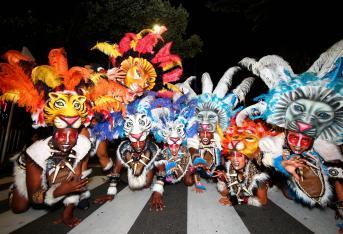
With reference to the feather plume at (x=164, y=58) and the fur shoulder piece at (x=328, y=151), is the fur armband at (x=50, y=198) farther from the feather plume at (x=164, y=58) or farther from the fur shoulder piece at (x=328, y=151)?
the fur shoulder piece at (x=328, y=151)

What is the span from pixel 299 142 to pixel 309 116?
Result: 0.34 metres

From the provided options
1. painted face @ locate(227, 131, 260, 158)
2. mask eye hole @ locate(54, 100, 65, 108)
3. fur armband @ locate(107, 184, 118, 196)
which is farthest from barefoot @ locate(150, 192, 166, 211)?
mask eye hole @ locate(54, 100, 65, 108)

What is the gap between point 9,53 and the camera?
9.11 feet

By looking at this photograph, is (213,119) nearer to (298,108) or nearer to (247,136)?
(247,136)

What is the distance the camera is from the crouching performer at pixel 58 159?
2537 millimetres

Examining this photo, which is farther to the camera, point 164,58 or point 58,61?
point 164,58

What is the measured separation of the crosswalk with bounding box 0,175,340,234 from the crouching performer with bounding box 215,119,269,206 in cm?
15

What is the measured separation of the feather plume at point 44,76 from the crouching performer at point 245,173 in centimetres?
256

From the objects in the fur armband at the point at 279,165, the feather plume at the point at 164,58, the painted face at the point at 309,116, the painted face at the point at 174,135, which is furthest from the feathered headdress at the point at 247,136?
the feather plume at the point at 164,58

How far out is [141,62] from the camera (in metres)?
4.12

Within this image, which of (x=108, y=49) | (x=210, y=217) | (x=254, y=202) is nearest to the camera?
(x=210, y=217)

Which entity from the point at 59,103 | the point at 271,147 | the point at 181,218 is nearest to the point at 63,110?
the point at 59,103

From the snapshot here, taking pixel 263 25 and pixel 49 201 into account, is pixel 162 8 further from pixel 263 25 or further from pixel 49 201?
pixel 49 201

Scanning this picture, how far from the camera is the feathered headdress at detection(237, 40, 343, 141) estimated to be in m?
2.38
